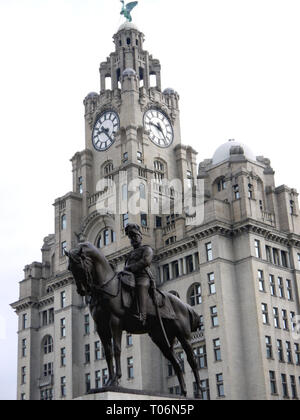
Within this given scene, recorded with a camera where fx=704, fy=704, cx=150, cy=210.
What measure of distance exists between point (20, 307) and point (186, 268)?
1153 inches

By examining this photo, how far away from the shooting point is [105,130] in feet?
294

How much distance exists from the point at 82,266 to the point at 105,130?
A: 70.6 metres

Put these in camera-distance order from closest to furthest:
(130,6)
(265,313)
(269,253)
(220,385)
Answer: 1. (220,385)
2. (265,313)
3. (269,253)
4. (130,6)

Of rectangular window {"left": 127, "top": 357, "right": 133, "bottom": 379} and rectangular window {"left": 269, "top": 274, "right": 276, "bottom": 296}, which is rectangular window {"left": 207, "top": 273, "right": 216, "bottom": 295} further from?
rectangular window {"left": 127, "top": 357, "right": 133, "bottom": 379}

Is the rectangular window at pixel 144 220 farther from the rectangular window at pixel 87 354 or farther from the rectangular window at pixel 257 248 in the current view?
the rectangular window at pixel 87 354

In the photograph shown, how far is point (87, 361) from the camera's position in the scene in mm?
80562

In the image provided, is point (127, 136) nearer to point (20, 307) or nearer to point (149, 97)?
point (149, 97)

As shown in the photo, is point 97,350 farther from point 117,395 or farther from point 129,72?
point 117,395

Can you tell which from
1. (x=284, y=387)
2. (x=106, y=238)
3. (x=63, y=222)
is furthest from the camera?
(x=63, y=222)

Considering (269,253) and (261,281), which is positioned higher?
(269,253)

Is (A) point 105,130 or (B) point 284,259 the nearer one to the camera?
(B) point 284,259

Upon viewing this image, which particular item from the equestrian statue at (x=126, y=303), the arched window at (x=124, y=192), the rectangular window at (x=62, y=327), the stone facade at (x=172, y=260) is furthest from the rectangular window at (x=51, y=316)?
the equestrian statue at (x=126, y=303)

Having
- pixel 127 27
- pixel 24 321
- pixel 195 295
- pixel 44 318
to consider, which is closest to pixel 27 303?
pixel 24 321
